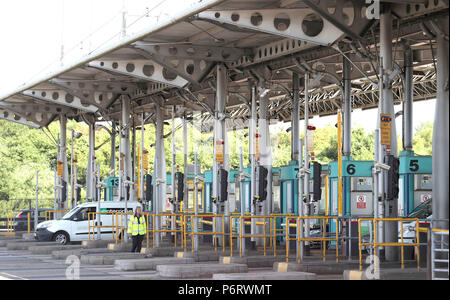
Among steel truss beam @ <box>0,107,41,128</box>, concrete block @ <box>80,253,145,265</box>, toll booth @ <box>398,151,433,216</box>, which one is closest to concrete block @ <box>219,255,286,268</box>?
concrete block @ <box>80,253,145,265</box>

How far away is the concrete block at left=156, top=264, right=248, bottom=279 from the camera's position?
66.8ft

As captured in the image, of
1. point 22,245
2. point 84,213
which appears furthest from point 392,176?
point 22,245

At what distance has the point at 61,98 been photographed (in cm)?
3688

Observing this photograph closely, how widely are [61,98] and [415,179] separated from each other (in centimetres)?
1754

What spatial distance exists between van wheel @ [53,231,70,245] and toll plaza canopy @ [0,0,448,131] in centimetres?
569

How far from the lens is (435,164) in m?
15.9

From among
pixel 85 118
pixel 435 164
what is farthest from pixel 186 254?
pixel 85 118

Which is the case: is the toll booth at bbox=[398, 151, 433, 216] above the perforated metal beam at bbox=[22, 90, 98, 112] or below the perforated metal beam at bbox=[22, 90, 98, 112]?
below

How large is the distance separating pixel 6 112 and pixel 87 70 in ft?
40.0

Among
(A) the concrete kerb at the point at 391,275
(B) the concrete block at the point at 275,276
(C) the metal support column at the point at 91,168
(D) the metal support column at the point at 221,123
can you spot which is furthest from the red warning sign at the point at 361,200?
(C) the metal support column at the point at 91,168

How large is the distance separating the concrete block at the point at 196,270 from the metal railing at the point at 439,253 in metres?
7.40

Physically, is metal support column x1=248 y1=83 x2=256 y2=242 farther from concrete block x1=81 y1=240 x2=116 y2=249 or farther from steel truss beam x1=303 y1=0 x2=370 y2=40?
steel truss beam x1=303 y1=0 x2=370 y2=40

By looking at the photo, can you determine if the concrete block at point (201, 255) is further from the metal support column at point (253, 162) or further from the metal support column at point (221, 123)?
the metal support column at point (221, 123)
